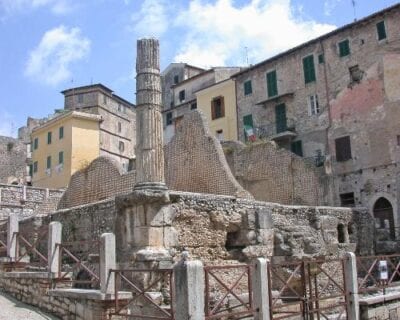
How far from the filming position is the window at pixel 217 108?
32.5 meters

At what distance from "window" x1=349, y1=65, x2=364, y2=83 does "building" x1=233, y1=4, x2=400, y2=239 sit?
50mm

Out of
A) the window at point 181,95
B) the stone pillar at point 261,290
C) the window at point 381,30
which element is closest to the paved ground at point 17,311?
the stone pillar at point 261,290

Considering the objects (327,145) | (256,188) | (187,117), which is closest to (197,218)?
(187,117)

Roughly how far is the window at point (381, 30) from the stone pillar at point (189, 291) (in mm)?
20772

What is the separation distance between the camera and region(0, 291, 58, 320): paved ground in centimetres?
938

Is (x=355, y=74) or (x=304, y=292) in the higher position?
(x=355, y=74)

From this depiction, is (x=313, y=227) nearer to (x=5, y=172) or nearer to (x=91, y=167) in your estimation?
(x=91, y=167)

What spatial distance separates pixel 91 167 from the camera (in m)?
18.6

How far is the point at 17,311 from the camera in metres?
9.86

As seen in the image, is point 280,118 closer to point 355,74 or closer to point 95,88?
point 355,74

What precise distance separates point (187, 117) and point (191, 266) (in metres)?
11.8

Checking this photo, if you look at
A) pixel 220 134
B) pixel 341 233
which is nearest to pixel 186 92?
pixel 220 134

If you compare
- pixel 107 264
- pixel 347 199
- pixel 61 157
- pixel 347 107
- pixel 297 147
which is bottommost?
pixel 107 264

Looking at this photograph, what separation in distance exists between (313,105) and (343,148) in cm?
318
